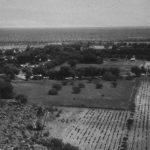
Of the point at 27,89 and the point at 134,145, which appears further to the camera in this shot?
the point at 27,89

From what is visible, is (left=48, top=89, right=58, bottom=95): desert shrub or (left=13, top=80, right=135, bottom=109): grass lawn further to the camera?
(left=48, top=89, right=58, bottom=95): desert shrub

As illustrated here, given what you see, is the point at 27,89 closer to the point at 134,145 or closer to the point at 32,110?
the point at 32,110

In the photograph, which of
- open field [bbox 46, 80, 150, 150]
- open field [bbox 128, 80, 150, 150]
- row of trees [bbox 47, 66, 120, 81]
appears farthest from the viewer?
row of trees [bbox 47, 66, 120, 81]

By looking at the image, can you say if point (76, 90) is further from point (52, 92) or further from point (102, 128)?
point (102, 128)

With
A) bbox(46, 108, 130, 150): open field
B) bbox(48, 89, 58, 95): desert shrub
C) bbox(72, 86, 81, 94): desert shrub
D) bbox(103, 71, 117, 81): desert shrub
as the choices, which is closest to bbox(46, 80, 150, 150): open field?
bbox(46, 108, 130, 150): open field

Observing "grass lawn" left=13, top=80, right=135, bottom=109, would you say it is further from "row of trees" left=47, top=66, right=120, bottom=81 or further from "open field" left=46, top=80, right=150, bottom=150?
"row of trees" left=47, top=66, right=120, bottom=81

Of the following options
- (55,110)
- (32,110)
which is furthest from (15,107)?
(55,110)

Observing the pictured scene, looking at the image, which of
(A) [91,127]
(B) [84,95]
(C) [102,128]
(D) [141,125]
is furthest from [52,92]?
(D) [141,125]
